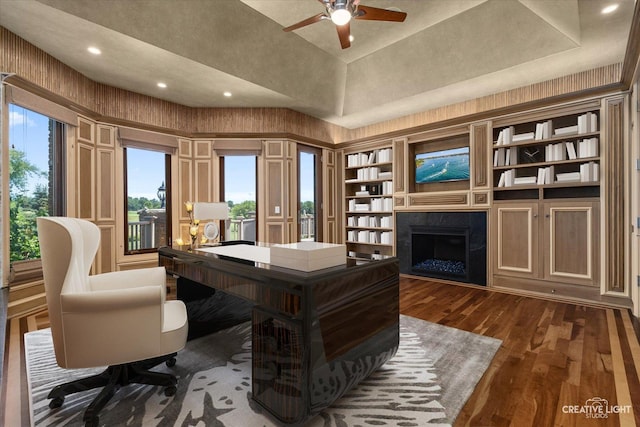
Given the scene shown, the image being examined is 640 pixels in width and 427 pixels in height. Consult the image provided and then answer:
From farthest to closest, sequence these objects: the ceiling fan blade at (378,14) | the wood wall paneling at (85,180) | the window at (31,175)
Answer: the wood wall paneling at (85,180) < the window at (31,175) < the ceiling fan blade at (378,14)

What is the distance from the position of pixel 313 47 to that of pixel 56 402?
480 centimetres

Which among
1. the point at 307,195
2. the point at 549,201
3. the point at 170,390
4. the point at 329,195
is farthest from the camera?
the point at 329,195

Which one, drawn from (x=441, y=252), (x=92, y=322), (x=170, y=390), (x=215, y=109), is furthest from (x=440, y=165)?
(x=92, y=322)

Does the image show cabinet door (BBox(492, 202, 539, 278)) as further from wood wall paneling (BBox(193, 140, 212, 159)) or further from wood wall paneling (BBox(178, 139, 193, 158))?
wood wall paneling (BBox(178, 139, 193, 158))

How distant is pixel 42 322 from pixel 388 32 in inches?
216

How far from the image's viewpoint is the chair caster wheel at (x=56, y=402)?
1634 mm

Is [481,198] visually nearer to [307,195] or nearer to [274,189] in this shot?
[307,195]

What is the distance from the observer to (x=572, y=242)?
11.9ft

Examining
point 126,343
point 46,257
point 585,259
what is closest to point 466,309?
point 585,259

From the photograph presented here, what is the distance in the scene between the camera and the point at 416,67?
445 centimetres

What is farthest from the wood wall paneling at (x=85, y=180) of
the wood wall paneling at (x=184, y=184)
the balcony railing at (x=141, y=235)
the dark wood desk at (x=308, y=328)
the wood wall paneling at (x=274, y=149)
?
the dark wood desk at (x=308, y=328)

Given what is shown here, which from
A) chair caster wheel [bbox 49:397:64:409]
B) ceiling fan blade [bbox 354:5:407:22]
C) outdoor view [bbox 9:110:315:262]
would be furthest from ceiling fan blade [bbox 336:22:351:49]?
chair caster wheel [bbox 49:397:64:409]

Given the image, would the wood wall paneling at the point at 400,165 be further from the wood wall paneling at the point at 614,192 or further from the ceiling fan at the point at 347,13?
the ceiling fan at the point at 347,13

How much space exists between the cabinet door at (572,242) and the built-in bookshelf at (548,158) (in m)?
0.28
